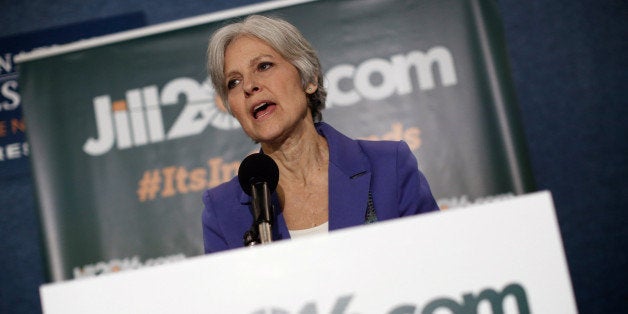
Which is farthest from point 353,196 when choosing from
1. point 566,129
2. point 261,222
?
point 566,129

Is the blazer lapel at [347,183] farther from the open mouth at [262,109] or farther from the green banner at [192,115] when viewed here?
the green banner at [192,115]

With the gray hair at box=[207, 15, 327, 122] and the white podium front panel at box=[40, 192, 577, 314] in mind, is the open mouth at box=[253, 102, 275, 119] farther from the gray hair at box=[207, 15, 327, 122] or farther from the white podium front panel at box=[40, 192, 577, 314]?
the white podium front panel at box=[40, 192, 577, 314]

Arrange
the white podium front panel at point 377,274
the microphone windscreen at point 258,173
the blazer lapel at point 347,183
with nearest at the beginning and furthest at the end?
1. the white podium front panel at point 377,274
2. the microphone windscreen at point 258,173
3. the blazer lapel at point 347,183

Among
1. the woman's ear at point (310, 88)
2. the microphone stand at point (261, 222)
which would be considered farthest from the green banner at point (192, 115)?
the microphone stand at point (261, 222)

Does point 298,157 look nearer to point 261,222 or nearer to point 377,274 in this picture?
point 261,222

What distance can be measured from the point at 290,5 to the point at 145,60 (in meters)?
0.82

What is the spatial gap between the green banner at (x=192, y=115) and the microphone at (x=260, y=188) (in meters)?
1.41

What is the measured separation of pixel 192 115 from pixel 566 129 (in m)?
2.17

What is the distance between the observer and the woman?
4.94 ft

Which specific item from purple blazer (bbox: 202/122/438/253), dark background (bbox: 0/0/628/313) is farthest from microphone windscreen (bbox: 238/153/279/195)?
dark background (bbox: 0/0/628/313)

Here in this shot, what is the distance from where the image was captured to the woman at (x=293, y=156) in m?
1.51

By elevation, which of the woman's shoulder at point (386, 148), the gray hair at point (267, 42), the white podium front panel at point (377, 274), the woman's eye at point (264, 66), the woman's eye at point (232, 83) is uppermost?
the gray hair at point (267, 42)

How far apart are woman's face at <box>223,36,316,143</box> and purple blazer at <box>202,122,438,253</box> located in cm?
19

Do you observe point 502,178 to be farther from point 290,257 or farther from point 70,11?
point 70,11
